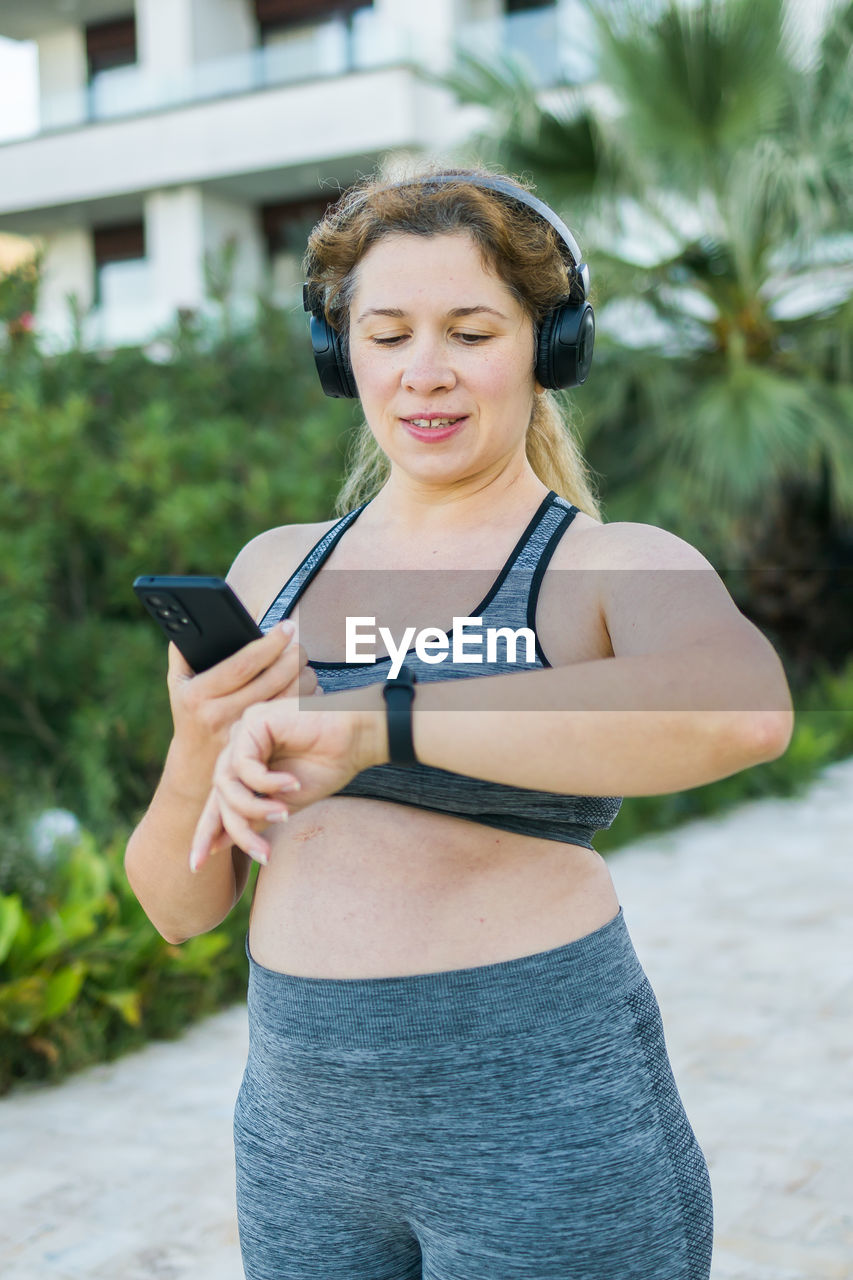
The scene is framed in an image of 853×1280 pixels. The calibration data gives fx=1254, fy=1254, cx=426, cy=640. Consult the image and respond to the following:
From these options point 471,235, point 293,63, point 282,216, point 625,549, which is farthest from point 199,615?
point 282,216

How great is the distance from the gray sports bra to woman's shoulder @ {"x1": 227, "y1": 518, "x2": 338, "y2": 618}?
20 centimetres

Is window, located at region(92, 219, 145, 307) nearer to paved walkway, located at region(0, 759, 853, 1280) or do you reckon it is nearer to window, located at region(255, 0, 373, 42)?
window, located at region(255, 0, 373, 42)

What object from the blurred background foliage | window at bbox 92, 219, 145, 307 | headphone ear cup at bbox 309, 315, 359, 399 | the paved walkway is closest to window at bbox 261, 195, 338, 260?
window at bbox 92, 219, 145, 307

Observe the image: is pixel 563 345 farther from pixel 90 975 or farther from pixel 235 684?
pixel 90 975

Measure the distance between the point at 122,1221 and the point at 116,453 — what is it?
382cm

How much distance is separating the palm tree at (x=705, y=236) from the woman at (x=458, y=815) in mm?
6546

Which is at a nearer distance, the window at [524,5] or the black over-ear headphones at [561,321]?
the black over-ear headphones at [561,321]

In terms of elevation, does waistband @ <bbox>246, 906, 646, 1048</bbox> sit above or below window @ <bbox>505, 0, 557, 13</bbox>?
below

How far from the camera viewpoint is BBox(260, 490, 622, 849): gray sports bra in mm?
1266

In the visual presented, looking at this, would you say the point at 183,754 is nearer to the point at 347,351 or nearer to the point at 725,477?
the point at 347,351

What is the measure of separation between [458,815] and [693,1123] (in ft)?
9.27

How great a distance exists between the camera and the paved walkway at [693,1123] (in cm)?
305

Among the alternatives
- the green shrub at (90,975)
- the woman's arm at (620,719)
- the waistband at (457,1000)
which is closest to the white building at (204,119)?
the green shrub at (90,975)

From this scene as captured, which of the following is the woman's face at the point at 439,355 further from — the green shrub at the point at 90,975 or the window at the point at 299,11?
the window at the point at 299,11
